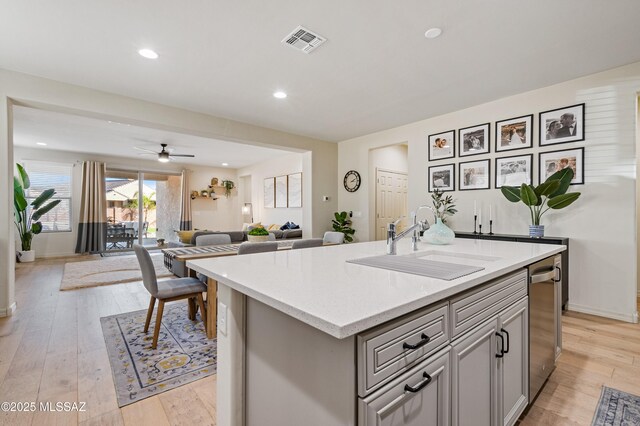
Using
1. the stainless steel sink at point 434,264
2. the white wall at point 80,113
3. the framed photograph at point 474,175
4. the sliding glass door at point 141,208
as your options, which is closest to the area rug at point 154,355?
the white wall at point 80,113

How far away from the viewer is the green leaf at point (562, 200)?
310 cm

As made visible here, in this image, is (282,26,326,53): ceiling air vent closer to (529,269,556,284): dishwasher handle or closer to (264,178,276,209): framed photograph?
(529,269,556,284): dishwasher handle

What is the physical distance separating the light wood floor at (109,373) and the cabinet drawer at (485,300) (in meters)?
0.80

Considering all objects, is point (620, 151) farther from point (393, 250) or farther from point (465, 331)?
point (465, 331)

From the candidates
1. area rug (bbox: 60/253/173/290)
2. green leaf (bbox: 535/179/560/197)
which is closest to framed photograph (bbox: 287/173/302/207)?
area rug (bbox: 60/253/173/290)

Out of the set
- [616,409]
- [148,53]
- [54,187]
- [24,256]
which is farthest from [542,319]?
[54,187]

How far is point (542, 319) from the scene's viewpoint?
1762 millimetres

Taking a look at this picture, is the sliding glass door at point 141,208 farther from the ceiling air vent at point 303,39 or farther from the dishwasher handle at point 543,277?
the dishwasher handle at point 543,277

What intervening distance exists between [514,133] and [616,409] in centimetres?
314

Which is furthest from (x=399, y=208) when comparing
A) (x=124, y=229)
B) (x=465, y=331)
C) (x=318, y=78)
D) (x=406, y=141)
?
(x=124, y=229)

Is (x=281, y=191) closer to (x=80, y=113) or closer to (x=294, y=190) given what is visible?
(x=294, y=190)

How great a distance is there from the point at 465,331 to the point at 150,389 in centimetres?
198

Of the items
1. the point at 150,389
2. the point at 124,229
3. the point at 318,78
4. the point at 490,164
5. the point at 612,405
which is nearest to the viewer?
the point at 612,405

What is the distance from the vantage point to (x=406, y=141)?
16.6 ft
